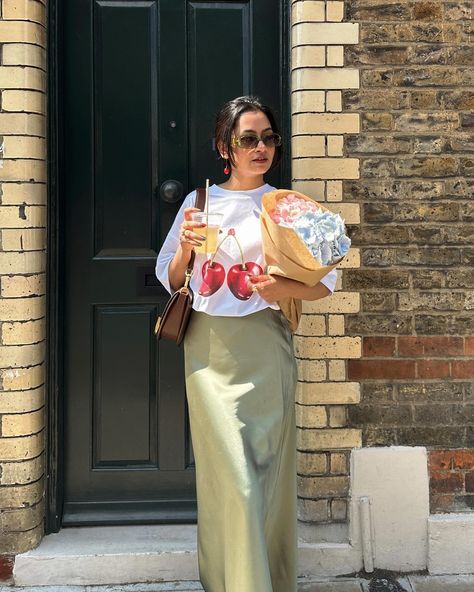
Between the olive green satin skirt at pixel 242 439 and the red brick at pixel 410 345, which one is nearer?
the olive green satin skirt at pixel 242 439

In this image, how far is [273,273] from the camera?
273cm

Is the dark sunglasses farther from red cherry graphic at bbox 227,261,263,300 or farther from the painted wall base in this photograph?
the painted wall base

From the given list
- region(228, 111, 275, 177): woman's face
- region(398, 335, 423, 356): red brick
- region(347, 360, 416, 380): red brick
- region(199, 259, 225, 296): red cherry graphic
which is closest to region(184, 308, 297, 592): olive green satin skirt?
region(199, 259, 225, 296): red cherry graphic

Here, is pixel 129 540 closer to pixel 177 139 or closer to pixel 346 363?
pixel 346 363

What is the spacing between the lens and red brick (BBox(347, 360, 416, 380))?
3.63 m

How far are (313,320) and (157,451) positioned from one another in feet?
3.52

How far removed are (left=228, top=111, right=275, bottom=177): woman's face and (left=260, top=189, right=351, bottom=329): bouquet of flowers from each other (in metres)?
0.22

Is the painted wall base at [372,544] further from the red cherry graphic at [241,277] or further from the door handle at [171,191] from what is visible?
the door handle at [171,191]

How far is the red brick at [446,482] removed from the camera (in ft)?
12.1

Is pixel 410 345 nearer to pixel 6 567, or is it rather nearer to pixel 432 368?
pixel 432 368

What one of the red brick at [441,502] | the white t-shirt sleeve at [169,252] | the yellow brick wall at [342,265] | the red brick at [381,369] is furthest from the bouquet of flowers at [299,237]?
the red brick at [441,502]

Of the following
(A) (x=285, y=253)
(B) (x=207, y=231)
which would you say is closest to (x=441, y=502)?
(A) (x=285, y=253)

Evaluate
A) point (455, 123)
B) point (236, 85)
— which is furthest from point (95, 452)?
point (455, 123)

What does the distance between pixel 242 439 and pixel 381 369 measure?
1.10m
